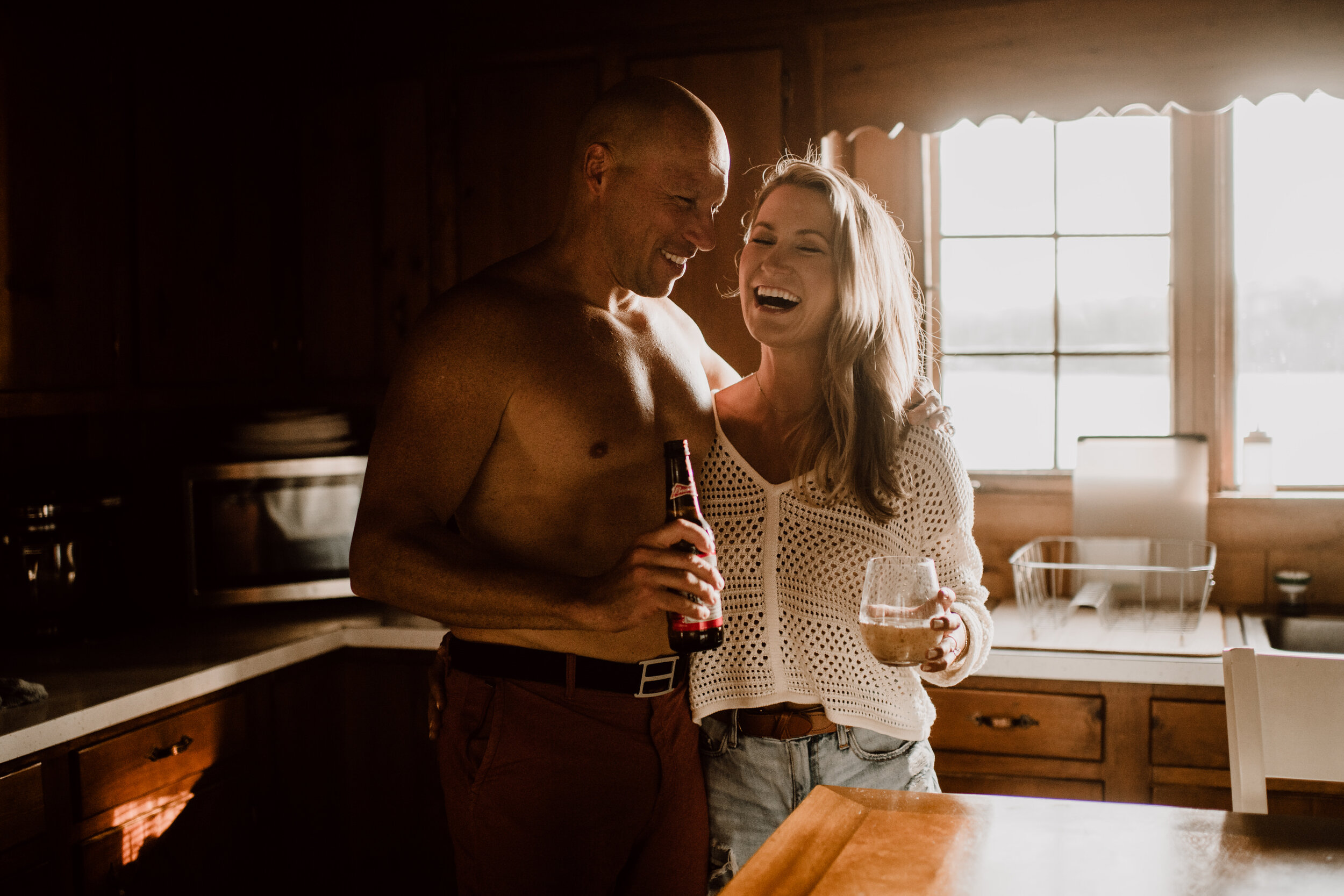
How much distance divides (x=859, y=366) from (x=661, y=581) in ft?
2.04

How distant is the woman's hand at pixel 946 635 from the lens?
4.51 feet

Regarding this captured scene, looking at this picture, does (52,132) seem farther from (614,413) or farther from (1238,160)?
(1238,160)

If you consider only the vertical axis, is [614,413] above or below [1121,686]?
above

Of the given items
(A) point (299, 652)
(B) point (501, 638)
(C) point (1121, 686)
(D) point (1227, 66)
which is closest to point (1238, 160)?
(D) point (1227, 66)

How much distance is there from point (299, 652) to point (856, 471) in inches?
55.8

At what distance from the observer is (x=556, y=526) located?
1644mm

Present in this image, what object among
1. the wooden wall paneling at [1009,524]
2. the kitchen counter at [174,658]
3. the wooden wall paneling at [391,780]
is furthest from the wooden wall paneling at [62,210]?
the wooden wall paneling at [1009,524]

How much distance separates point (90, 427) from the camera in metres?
2.76

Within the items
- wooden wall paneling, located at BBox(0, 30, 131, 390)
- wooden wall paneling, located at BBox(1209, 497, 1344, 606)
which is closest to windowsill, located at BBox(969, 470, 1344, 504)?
wooden wall paneling, located at BBox(1209, 497, 1344, 606)

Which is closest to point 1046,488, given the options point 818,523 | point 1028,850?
point 818,523

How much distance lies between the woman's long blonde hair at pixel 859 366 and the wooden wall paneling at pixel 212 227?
5.15 ft

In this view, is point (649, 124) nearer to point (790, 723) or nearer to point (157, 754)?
point (790, 723)

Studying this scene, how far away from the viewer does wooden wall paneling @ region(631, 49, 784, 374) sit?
9.05 ft

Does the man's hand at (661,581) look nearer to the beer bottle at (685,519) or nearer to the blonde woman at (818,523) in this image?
the beer bottle at (685,519)
